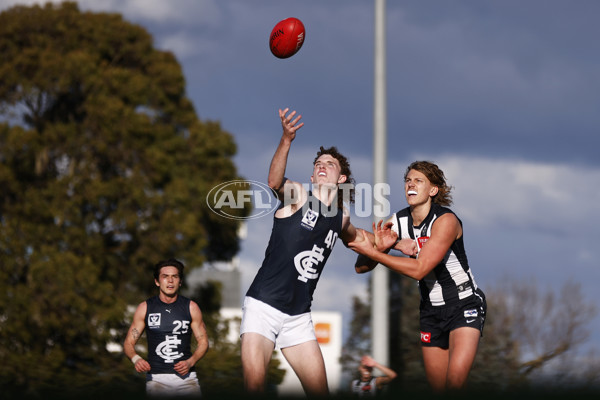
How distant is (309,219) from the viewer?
595cm

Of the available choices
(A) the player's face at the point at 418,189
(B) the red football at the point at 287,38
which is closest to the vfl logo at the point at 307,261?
(A) the player's face at the point at 418,189

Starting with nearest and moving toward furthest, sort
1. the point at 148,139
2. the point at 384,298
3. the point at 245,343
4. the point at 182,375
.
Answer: the point at 245,343
the point at 182,375
the point at 384,298
the point at 148,139

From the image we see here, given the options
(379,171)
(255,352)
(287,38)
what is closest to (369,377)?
(255,352)

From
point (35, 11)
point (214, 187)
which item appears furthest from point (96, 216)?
point (35, 11)

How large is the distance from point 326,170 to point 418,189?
78 centimetres

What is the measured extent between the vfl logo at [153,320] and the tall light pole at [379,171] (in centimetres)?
289

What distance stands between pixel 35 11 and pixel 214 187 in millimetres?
7272

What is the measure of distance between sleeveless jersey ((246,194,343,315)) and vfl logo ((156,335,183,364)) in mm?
2382

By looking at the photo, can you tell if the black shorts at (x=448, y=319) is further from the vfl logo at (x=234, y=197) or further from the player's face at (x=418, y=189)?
the vfl logo at (x=234, y=197)

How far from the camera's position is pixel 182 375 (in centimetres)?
789

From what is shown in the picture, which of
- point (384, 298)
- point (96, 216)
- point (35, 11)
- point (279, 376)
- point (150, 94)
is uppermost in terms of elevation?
point (35, 11)

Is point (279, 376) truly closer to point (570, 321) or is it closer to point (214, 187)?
point (214, 187)

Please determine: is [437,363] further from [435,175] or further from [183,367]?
[183,367]

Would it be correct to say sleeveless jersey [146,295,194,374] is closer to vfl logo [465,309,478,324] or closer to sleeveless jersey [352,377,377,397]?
sleeveless jersey [352,377,377,397]
